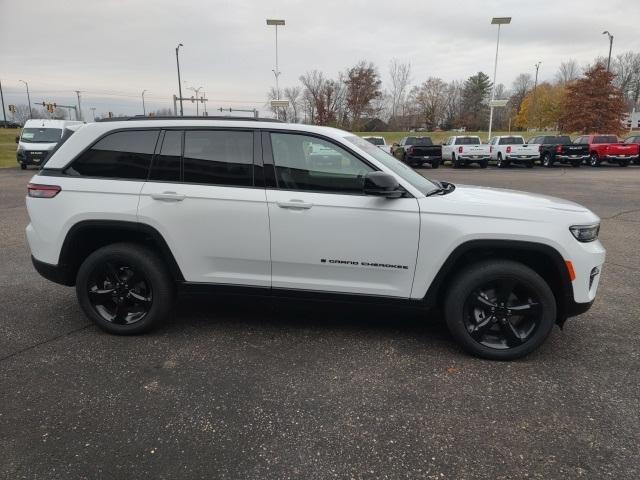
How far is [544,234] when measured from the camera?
11.0 feet

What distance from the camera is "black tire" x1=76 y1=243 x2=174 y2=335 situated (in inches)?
152

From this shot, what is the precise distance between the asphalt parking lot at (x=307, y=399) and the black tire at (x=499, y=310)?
145 mm

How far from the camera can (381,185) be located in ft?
10.9

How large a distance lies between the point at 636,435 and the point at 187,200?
3.34 meters

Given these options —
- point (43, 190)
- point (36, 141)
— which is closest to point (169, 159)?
point (43, 190)

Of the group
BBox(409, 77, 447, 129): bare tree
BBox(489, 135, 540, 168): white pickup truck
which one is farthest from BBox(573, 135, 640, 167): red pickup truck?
BBox(409, 77, 447, 129): bare tree

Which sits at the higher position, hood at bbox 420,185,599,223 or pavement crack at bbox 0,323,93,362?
hood at bbox 420,185,599,223

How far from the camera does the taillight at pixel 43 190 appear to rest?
3883mm

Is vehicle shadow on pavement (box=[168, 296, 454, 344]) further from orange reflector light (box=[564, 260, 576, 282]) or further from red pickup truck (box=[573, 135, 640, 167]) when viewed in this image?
red pickup truck (box=[573, 135, 640, 167])

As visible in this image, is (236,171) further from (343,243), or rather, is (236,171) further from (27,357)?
(27,357)

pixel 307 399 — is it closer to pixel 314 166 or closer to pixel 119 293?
pixel 314 166

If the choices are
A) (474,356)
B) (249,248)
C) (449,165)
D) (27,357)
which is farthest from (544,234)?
(449,165)

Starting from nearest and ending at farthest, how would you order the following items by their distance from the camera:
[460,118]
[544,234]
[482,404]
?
[482,404] < [544,234] < [460,118]

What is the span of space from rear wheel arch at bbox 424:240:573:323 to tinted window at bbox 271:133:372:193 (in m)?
0.90
